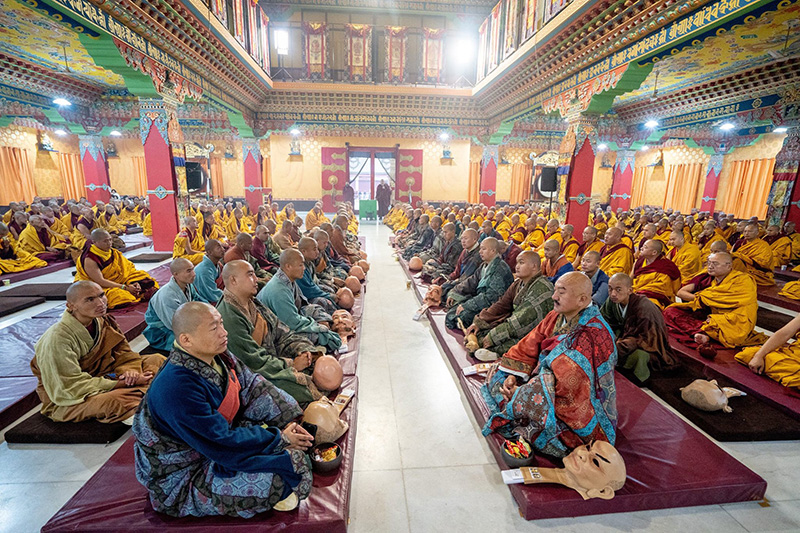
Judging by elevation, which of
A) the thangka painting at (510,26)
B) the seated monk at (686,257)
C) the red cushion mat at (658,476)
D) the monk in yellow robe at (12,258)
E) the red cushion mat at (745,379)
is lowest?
the red cushion mat at (658,476)

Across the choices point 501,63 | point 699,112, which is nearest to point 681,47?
point 501,63

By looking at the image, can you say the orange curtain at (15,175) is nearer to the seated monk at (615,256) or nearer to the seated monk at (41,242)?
the seated monk at (41,242)

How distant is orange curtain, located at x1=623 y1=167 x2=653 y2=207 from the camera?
21688mm

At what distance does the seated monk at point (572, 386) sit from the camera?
2420mm

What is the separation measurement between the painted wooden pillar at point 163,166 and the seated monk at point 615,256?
28.3 ft

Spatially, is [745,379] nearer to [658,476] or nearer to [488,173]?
[658,476]

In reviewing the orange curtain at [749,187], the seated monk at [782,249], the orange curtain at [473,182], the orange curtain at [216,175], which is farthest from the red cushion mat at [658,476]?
the orange curtain at [216,175]

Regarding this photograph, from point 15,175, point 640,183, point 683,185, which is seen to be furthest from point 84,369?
point 640,183

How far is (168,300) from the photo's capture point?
3.71m

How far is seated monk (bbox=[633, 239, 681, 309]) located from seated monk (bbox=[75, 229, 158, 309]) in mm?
6976

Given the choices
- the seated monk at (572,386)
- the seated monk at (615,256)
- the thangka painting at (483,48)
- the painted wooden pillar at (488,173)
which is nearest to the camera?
the seated monk at (572,386)

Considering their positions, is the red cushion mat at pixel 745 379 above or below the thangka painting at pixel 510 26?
below

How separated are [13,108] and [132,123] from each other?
3167 millimetres

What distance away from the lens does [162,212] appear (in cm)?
868
